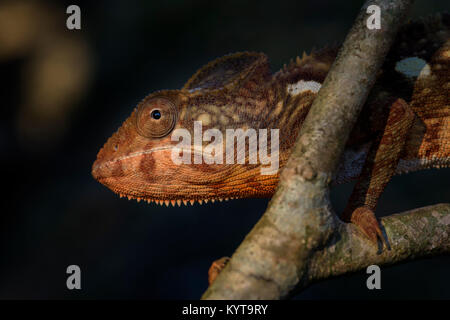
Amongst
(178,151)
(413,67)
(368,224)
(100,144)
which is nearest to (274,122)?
(178,151)

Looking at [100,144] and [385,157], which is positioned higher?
[100,144]

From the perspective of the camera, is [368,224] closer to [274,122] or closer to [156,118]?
[274,122]

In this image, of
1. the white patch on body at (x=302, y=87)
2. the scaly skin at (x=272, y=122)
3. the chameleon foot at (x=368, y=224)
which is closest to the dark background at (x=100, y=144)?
the scaly skin at (x=272, y=122)

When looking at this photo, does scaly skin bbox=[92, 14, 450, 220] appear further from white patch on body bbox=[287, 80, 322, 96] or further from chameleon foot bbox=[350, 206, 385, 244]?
chameleon foot bbox=[350, 206, 385, 244]

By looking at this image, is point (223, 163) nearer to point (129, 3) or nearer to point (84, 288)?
point (84, 288)

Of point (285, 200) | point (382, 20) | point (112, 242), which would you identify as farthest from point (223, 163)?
point (112, 242)

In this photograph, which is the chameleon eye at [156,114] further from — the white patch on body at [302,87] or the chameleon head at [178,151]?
the white patch on body at [302,87]
